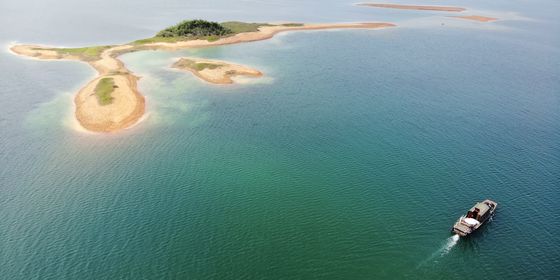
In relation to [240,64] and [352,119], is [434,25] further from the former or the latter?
[352,119]

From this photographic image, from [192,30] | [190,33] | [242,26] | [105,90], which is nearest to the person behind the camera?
[105,90]

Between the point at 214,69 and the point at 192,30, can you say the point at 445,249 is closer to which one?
the point at 214,69

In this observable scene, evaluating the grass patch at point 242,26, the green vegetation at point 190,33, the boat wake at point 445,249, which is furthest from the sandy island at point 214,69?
the boat wake at point 445,249

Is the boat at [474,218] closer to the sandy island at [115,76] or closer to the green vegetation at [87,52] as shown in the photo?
the sandy island at [115,76]

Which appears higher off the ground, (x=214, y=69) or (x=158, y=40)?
(x=158, y=40)

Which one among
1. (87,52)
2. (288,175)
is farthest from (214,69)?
(288,175)

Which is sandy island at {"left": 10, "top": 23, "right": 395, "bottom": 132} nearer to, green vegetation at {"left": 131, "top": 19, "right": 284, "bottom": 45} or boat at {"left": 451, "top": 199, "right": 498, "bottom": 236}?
green vegetation at {"left": 131, "top": 19, "right": 284, "bottom": 45}
